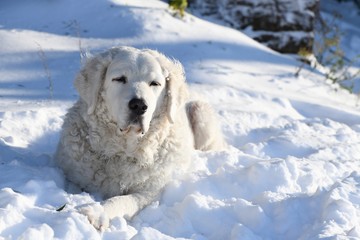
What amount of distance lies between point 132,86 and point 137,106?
16 centimetres

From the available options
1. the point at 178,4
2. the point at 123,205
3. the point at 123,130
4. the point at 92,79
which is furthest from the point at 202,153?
the point at 178,4

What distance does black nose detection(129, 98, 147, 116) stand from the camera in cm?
402

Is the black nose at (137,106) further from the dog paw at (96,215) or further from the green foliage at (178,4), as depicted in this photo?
the green foliage at (178,4)

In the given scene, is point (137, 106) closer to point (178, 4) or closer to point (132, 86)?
point (132, 86)

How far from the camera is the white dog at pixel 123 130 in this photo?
421 cm

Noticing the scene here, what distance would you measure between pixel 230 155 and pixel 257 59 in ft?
14.8

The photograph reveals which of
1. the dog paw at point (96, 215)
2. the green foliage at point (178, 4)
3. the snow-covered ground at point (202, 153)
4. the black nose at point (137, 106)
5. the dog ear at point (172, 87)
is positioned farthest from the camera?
the green foliage at point (178, 4)

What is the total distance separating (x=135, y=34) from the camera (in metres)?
8.75

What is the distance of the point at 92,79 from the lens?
4422mm

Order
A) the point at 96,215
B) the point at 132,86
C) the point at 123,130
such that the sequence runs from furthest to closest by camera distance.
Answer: the point at 123,130
the point at 132,86
the point at 96,215

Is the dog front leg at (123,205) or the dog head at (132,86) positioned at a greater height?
the dog head at (132,86)

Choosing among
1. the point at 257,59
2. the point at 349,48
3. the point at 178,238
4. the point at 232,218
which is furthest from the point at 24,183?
the point at 349,48

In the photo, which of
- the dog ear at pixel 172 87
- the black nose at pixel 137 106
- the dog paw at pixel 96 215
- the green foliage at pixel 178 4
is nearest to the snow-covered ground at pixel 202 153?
the dog paw at pixel 96 215

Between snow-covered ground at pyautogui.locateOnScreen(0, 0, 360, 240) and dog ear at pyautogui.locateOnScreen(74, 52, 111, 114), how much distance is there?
0.58 m
